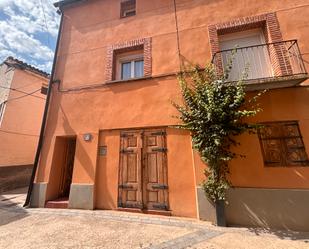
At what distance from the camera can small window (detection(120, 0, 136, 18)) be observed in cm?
727

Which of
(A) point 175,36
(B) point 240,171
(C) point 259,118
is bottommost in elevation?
(B) point 240,171

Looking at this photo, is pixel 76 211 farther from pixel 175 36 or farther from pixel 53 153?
pixel 175 36

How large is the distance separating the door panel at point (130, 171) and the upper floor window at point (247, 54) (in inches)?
148

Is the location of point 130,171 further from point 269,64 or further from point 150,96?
point 269,64

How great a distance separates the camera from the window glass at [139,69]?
6441mm

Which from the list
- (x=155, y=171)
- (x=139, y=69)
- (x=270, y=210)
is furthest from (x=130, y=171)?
(x=270, y=210)

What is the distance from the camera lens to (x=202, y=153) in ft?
14.5

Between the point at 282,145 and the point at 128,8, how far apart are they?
7781 millimetres

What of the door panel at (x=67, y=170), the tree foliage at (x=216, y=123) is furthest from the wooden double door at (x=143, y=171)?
the door panel at (x=67, y=170)

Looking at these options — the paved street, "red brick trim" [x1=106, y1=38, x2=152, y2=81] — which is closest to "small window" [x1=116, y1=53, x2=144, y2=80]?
"red brick trim" [x1=106, y1=38, x2=152, y2=81]

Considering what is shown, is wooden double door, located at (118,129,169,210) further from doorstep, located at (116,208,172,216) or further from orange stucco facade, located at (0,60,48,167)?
orange stucco facade, located at (0,60,48,167)

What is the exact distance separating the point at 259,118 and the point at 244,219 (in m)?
2.68

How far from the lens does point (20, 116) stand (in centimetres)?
982

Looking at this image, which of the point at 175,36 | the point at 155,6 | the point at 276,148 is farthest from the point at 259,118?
the point at 155,6
